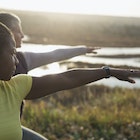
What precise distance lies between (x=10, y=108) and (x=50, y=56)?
5.32ft

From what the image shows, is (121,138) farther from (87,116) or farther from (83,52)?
(83,52)

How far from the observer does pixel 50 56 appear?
432 centimetres

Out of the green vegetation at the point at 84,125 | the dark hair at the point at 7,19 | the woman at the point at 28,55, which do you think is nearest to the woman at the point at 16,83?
the woman at the point at 28,55

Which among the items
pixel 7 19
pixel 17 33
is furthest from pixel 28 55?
pixel 7 19

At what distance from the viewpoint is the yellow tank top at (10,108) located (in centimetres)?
271

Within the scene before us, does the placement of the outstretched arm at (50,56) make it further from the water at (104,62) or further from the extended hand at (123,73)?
the water at (104,62)

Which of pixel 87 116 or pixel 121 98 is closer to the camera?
pixel 87 116

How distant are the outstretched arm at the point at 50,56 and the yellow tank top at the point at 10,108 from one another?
1.18 metres

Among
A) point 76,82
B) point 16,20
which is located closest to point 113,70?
point 76,82

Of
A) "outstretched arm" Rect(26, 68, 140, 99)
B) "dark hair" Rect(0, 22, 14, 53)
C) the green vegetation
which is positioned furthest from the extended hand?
the green vegetation

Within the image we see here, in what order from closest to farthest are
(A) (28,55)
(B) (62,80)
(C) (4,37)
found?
(C) (4,37) → (B) (62,80) → (A) (28,55)

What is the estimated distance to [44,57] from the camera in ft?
Result: 13.9

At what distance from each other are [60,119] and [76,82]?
5.27 m

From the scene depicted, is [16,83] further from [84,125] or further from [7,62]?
[84,125]
